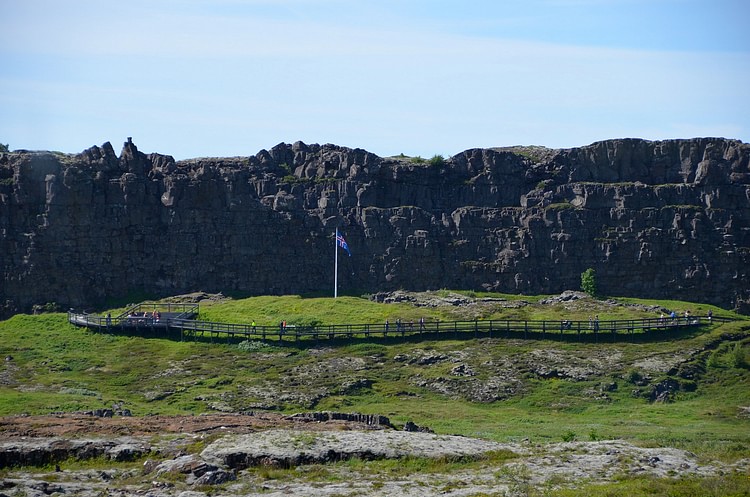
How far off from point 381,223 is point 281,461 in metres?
73.9

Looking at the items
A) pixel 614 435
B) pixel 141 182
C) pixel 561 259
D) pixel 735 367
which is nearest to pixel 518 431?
pixel 614 435

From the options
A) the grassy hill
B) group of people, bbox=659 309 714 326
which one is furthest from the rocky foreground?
group of people, bbox=659 309 714 326

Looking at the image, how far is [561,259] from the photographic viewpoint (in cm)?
12612

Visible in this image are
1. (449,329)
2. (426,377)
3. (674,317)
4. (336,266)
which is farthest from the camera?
(336,266)

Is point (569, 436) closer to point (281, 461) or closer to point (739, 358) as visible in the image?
point (281, 461)

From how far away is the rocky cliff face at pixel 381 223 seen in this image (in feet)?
404

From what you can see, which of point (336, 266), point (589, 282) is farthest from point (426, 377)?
point (589, 282)

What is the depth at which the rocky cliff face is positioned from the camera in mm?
123125

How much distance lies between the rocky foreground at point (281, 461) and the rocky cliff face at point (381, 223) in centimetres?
6075

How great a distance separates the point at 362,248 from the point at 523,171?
64.0 ft

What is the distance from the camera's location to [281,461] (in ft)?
181

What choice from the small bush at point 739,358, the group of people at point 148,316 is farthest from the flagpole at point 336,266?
the small bush at point 739,358

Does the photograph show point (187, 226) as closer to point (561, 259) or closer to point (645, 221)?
point (561, 259)

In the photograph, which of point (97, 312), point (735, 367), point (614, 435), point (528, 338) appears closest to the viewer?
point (614, 435)
